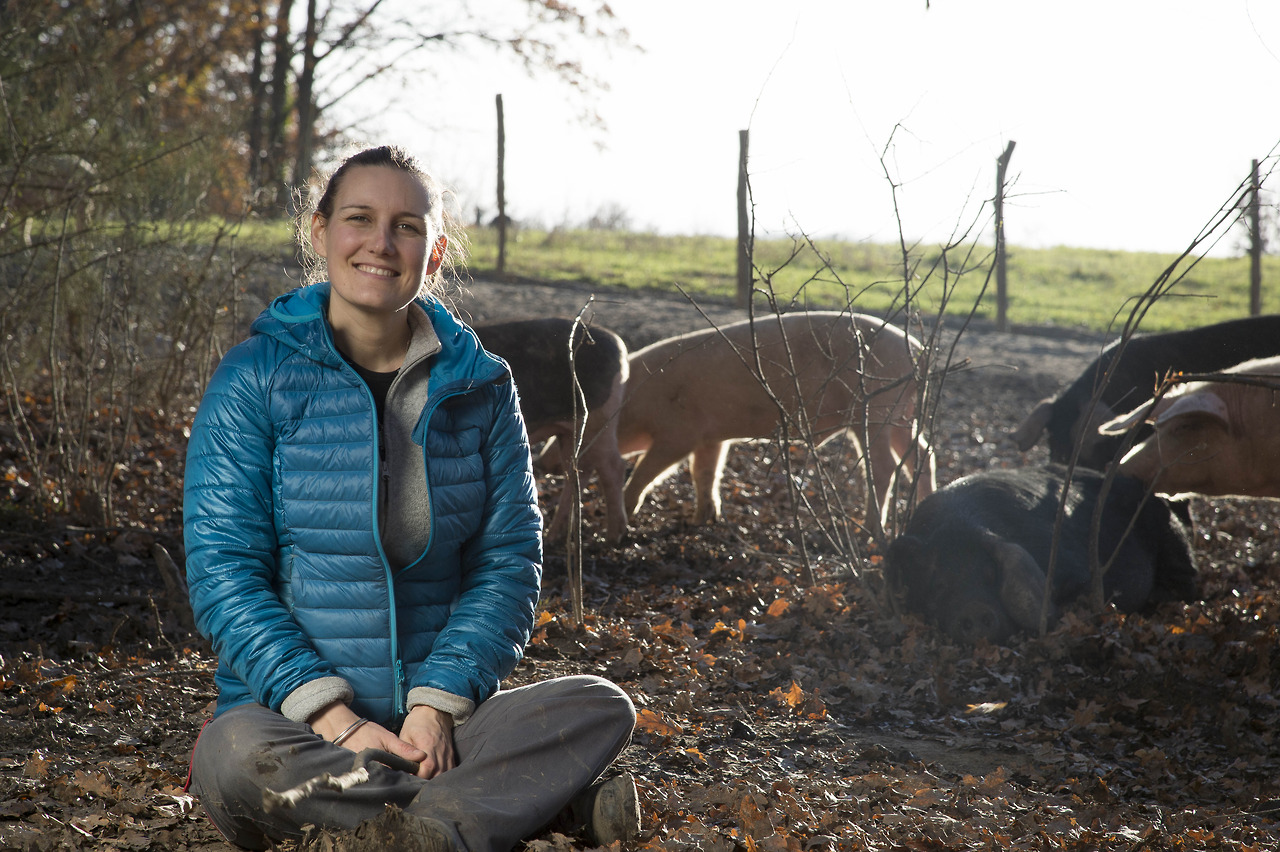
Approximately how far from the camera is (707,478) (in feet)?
26.7

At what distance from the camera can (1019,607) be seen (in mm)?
5051

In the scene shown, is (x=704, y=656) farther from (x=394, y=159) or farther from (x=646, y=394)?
(x=646, y=394)

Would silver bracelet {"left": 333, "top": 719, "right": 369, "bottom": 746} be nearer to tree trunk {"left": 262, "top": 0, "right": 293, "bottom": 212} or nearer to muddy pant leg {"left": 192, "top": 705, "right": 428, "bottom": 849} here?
muddy pant leg {"left": 192, "top": 705, "right": 428, "bottom": 849}

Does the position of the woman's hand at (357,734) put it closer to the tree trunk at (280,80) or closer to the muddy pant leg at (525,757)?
the muddy pant leg at (525,757)

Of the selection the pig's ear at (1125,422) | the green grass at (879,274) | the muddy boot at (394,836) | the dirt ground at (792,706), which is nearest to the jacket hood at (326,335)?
the muddy boot at (394,836)

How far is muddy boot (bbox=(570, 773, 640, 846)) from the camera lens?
8.79 ft

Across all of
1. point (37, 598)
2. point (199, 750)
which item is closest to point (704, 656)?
point (199, 750)

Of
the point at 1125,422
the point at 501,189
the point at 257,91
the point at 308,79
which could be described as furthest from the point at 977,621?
the point at 257,91

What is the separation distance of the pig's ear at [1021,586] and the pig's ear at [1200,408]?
135 cm

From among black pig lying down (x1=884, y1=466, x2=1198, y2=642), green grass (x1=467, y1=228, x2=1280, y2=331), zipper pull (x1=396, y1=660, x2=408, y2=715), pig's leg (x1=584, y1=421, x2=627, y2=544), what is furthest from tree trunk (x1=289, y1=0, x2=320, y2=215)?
zipper pull (x1=396, y1=660, x2=408, y2=715)

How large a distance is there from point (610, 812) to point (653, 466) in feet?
17.8

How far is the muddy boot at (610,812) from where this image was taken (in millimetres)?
2678

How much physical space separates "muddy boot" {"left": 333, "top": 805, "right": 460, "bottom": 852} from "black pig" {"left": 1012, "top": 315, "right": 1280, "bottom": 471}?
6931 millimetres

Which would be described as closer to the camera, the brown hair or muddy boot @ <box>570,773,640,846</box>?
muddy boot @ <box>570,773,640,846</box>
